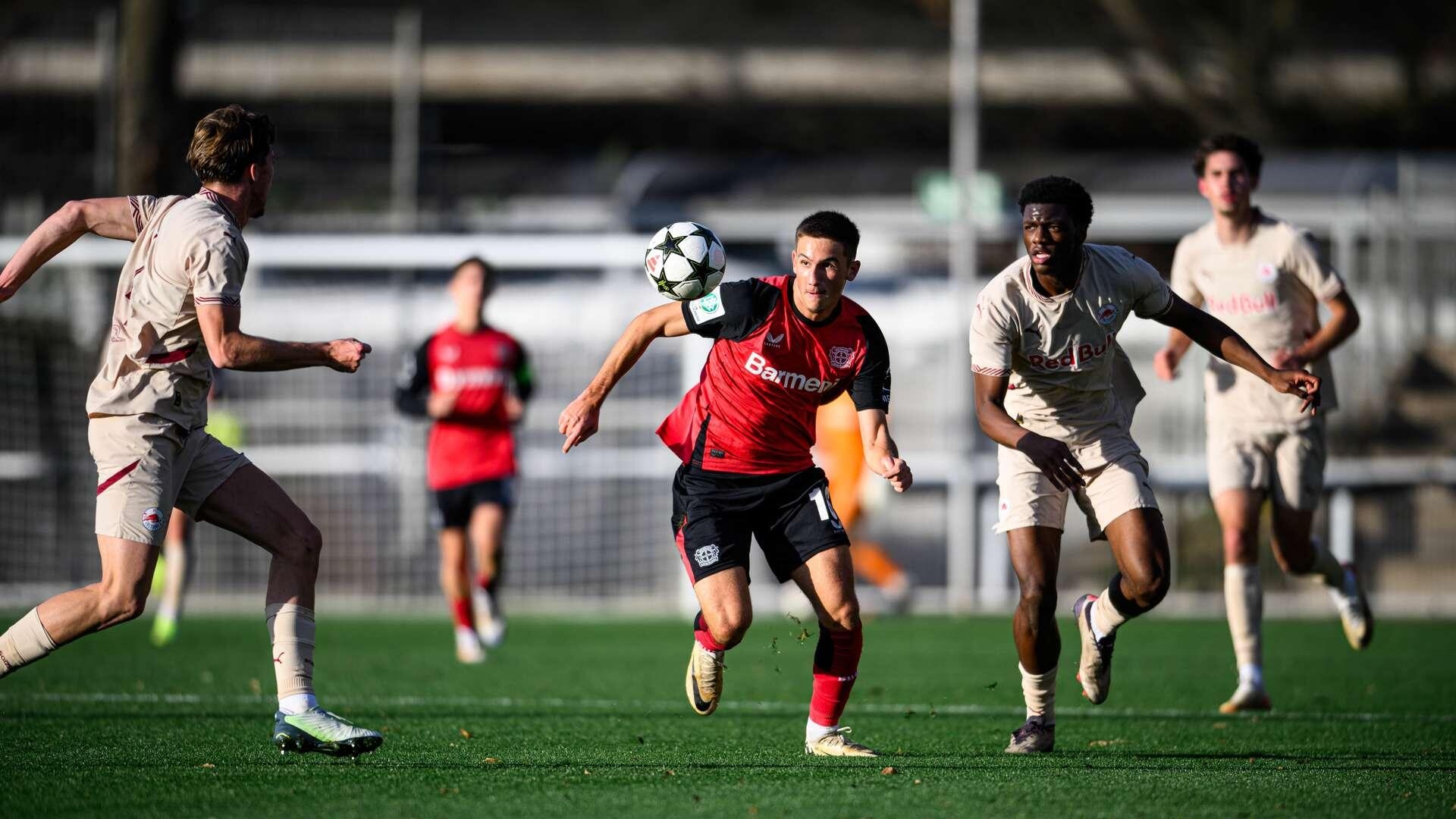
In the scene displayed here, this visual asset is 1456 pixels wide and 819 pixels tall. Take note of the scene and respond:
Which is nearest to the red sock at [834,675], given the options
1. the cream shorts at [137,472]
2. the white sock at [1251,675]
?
the cream shorts at [137,472]

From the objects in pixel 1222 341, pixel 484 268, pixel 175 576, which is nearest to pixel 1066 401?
pixel 1222 341

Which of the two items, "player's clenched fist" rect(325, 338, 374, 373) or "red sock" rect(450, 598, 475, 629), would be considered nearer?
"player's clenched fist" rect(325, 338, 374, 373)

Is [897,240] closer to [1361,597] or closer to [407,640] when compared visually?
[407,640]

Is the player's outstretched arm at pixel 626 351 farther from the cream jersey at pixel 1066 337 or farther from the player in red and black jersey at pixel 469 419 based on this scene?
the player in red and black jersey at pixel 469 419

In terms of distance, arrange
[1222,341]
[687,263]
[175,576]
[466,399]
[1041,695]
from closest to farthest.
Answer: [1041,695] → [1222,341] → [687,263] → [466,399] → [175,576]

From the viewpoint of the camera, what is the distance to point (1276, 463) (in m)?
8.64

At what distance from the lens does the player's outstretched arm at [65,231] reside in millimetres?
5996

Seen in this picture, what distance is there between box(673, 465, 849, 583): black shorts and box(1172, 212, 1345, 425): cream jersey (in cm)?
290

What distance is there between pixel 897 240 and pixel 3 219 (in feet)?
33.2

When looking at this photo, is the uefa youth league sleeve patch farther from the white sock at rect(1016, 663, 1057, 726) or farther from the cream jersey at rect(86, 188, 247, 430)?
the white sock at rect(1016, 663, 1057, 726)

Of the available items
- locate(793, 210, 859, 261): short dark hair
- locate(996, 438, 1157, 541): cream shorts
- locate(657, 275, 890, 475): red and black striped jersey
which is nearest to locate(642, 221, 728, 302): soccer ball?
locate(657, 275, 890, 475): red and black striped jersey

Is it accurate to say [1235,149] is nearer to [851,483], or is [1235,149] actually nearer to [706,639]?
[706,639]

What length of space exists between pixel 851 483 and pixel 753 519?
8.62m

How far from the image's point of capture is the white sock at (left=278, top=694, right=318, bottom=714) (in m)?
6.02
